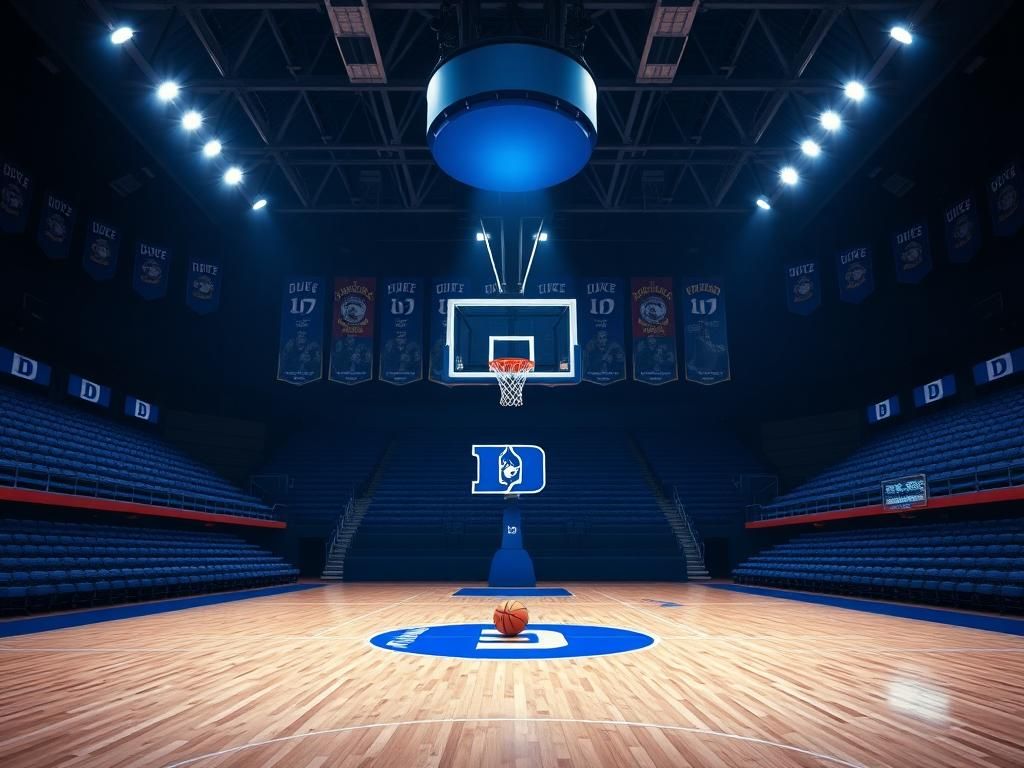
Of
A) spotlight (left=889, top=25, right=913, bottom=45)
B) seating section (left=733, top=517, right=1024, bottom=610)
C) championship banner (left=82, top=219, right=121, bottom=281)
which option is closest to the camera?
seating section (left=733, top=517, right=1024, bottom=610)

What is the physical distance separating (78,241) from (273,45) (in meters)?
6.00

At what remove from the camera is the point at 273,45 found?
495 inches

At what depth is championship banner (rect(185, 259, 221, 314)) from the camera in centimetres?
1644

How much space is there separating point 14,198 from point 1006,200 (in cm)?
1847

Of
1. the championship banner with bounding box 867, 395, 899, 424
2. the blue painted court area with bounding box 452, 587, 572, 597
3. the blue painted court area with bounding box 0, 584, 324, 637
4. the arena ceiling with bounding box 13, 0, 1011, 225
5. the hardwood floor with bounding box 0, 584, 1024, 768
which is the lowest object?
the blue painted court area with bounding box 452, 587, 572, 597

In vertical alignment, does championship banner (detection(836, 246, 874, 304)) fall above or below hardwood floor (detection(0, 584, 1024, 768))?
above

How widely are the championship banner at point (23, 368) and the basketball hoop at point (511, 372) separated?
931cm

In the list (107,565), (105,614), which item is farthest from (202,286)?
(105,614)

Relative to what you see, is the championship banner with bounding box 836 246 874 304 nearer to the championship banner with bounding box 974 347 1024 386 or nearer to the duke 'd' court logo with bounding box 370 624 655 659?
the championship banner with bounding box 974 347 1024 386

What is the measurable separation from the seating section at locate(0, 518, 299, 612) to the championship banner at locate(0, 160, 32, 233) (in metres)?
5.52

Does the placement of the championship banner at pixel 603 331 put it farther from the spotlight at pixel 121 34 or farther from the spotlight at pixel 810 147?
the spotlight at pixel 121 34

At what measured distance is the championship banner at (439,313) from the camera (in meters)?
17.9

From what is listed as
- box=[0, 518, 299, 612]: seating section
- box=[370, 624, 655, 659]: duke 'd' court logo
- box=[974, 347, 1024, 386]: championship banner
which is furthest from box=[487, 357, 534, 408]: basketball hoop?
box=[974, 347, 1024, 386]: championship banner

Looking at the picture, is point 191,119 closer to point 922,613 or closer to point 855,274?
point 922,613
